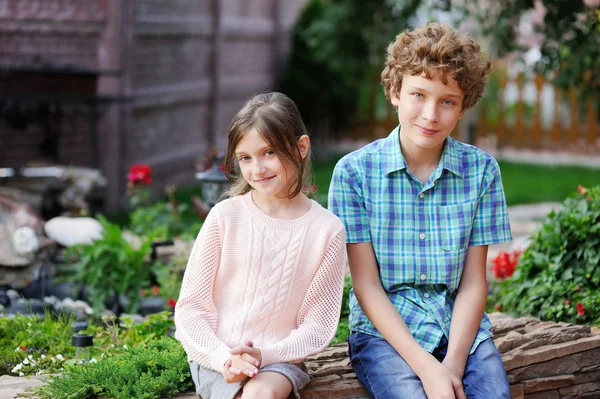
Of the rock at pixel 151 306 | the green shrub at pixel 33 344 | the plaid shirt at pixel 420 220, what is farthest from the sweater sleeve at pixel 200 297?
the rock at pixel 151 306

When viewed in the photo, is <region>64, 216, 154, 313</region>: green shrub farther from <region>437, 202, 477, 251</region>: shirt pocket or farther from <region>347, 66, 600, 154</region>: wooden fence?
<region>347, 66, 600, 154</region>: wooden fence

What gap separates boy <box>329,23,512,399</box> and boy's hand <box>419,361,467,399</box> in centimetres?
7

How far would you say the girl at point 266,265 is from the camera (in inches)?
114

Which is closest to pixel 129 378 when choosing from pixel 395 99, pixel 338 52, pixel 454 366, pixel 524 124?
pixel 454 366

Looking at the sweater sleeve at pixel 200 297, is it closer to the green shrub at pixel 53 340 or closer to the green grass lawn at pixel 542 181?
the green shrub at pixel 53 340

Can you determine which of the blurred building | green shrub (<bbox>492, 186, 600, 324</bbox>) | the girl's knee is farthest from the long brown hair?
the blurred building

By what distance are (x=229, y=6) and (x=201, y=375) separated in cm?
1058

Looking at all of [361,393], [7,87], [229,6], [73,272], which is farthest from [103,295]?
[229,6]

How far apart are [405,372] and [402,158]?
72 centimetres

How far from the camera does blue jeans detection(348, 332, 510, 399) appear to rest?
2.92 metres

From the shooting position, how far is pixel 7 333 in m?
3.95

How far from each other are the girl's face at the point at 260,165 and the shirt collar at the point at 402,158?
0.41m

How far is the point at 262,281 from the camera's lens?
9.59 feet

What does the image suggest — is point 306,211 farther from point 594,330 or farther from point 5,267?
point 5,267
